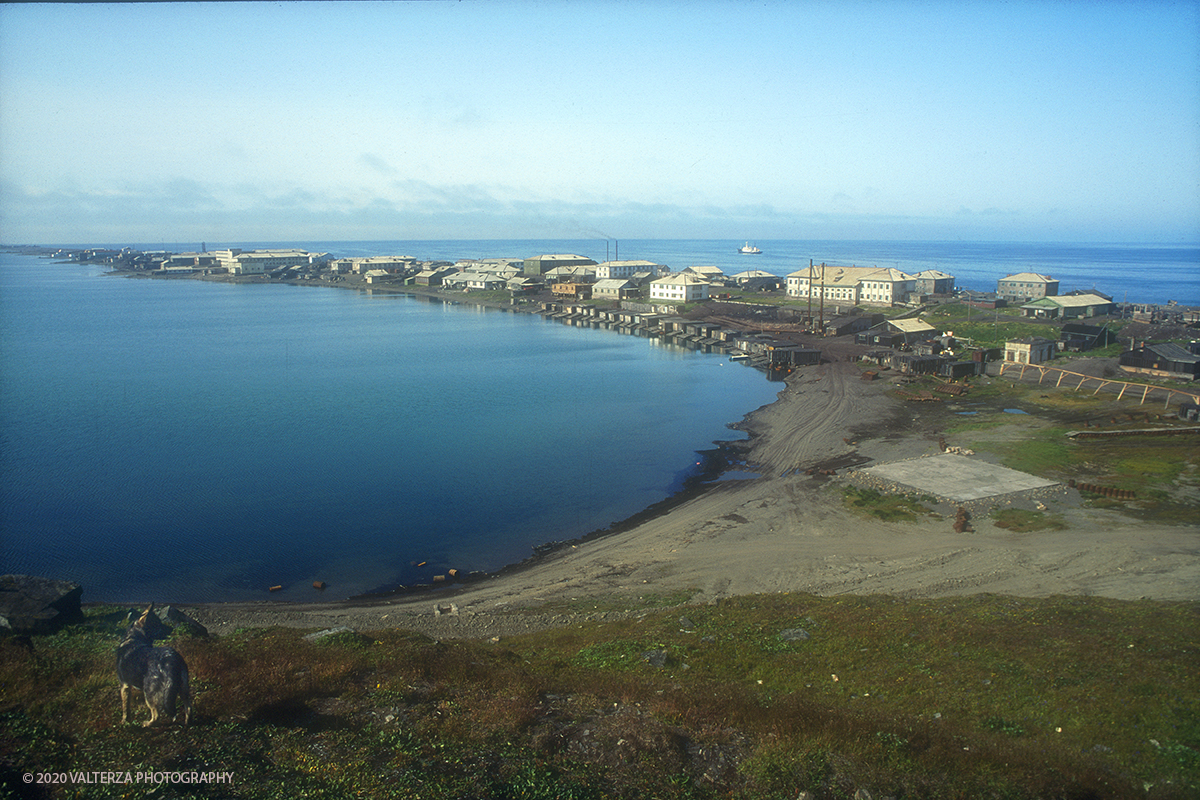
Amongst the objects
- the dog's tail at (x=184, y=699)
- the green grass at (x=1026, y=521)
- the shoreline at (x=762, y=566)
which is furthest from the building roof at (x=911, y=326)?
the dog's tail at (x=184, y=699)

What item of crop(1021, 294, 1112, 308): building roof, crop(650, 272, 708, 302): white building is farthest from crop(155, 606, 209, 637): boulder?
crop(650, 272, 708, 302): white building

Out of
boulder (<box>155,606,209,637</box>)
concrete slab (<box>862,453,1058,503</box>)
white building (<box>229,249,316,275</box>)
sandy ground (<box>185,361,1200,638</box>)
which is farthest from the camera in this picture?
white building (<box>229,249,316,275</box>)

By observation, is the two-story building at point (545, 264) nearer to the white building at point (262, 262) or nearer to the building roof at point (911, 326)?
the white building at point (262, 262)

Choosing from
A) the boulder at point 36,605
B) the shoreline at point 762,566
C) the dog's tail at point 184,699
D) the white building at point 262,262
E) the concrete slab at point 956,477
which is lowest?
the shoreline at point 762,566

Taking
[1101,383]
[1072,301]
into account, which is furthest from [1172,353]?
[1072,301]

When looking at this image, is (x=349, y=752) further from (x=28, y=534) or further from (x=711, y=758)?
(x=28, y=534)

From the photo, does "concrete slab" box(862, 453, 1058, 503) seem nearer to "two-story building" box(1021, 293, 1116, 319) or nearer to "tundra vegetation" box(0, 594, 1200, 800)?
"tundra vegetation" box(0, 594, 1200, 800)
